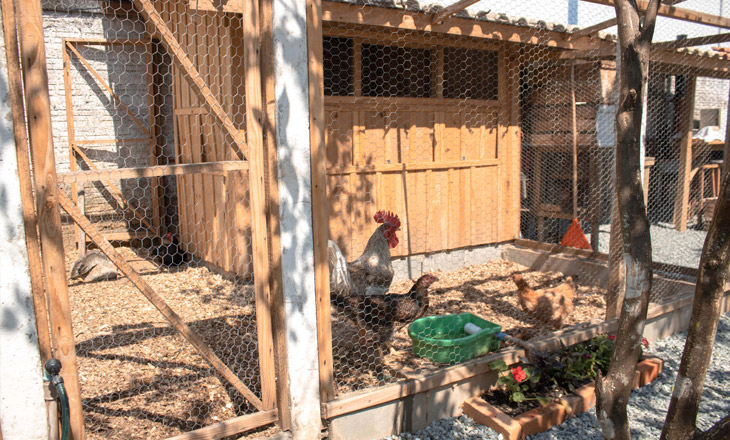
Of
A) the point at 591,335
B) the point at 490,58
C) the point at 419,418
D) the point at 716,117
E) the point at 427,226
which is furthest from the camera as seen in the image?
the point at 716,117

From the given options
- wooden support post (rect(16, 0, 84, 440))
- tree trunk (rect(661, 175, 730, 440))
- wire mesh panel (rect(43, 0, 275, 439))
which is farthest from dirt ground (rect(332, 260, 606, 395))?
tree trunk (rect(661, 175, 730, 440))

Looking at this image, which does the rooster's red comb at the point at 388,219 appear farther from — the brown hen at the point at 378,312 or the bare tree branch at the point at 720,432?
the bare tree branch at the point at 720,432

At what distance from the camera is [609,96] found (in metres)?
5.53

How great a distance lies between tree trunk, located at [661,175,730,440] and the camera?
126 centimetres

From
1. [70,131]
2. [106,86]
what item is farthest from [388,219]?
[70,131]

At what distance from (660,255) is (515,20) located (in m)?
3.79

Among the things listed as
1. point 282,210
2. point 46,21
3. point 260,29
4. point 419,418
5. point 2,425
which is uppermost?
point 46,21

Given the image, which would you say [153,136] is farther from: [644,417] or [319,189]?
[644,417]

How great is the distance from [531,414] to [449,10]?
3085 mm

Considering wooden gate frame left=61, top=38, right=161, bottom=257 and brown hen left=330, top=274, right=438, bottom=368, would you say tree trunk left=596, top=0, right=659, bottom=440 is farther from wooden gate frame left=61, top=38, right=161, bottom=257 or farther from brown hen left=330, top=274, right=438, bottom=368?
wooden gate frame left=61, top=38, right=161, bottom=257

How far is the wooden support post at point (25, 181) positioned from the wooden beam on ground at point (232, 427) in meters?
0.72

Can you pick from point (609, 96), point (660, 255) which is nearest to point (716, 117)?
point (660, 255)

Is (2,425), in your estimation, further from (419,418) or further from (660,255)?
(660,255)

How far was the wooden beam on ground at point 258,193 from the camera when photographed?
2.34 meters
